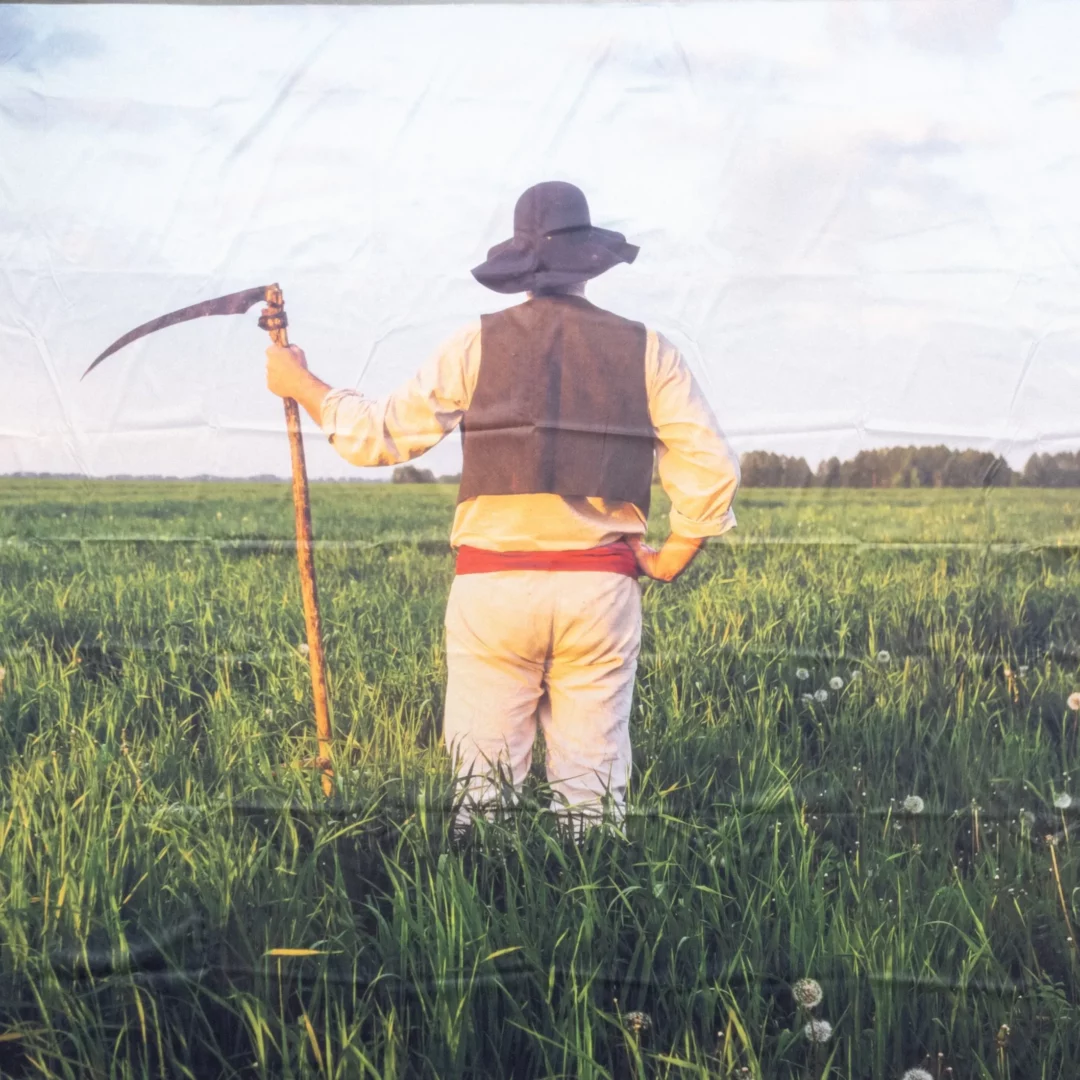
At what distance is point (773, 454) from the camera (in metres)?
0.86

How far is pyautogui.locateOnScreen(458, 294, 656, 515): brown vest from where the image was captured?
2.61 ft

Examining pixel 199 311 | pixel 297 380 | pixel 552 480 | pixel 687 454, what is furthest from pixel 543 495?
pixel 199 311

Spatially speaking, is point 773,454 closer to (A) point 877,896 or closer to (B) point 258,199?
(A) point 877,896

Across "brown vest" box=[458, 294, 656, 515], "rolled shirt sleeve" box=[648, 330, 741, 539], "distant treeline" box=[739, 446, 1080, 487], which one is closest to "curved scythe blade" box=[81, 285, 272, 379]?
"brown vest" box=[458, 294, 656, 515]

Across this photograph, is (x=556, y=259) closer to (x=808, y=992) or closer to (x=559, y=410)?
(x=559, y=410)

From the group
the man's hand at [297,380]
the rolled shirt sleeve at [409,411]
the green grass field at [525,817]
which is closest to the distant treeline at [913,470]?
the green grass field at [525,817]

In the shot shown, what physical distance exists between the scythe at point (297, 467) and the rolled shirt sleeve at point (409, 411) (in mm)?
35

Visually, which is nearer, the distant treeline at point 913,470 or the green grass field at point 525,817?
the green grass field at point 525,817

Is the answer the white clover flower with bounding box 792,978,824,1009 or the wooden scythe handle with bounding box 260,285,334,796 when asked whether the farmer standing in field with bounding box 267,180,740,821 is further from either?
the white clover flower with bounding box 792,978,824,1009

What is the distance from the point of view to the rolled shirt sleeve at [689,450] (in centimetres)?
83

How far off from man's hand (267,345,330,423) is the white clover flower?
1.98 ft

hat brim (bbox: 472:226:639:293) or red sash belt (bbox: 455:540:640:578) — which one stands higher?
hat brim (bbox: 472:226:639:293)

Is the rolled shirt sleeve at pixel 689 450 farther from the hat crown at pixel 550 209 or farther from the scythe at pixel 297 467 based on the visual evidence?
the scythe at pixel 297 467

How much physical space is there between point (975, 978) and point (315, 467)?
670 mm
